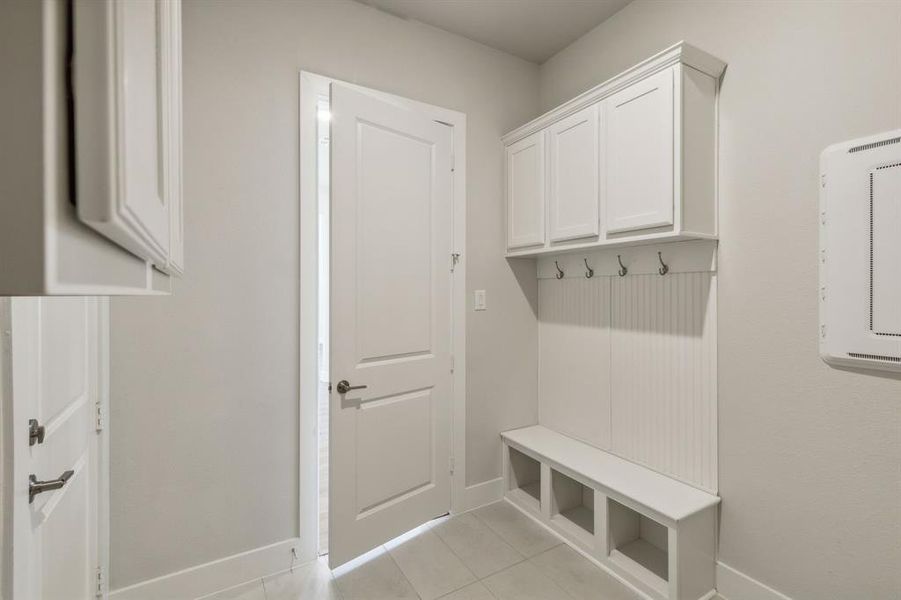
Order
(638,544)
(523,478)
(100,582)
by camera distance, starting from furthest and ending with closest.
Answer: (523,478) → (638,544) → (100,582)

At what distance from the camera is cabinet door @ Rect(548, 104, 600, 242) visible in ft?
6.86

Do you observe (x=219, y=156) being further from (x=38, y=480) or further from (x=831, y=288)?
(x=831, y=288)

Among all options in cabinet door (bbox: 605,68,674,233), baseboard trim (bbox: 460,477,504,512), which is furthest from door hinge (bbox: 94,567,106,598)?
cabinet door (bbox: 605,68,674,233)

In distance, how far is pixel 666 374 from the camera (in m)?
2.05

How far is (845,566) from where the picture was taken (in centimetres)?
148

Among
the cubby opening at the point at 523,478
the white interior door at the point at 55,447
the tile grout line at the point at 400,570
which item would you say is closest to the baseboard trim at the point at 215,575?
the white interior door at the point at 55,447

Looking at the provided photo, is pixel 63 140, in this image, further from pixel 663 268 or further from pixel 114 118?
pixel 663 268

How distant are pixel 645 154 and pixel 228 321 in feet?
6.71

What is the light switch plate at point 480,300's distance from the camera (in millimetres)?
2590

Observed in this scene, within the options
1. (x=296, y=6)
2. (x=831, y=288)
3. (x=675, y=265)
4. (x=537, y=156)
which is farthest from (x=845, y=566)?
(x=296, y=6)

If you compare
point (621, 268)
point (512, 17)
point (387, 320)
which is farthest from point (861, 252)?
point (512, 17)

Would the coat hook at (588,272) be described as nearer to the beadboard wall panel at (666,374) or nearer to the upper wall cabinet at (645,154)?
the beadboard wall panel at (666,374)

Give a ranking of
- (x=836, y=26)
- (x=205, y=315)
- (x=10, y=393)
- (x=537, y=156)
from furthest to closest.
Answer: (x=537, y=156) < (x=205, y=315) < (x=836, y=26) < (x=10, y=393)

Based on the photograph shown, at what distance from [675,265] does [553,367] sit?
Result: 1022mm
